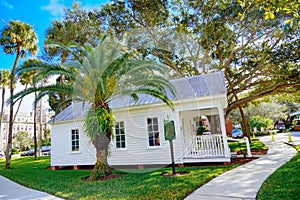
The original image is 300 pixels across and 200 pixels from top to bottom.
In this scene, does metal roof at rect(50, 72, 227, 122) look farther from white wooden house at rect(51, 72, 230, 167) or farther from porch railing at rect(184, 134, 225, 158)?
porch railing at rect(184, 134, 225, 158)

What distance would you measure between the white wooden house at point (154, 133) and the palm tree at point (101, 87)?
1.06 m

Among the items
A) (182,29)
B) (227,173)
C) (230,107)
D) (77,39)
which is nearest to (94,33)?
(77,39)

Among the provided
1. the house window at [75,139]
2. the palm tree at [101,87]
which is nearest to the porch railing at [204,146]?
the palm tree at [101,87]

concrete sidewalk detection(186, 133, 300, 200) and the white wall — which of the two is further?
the white wall

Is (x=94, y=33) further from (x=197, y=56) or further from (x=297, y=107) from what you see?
(x=297, y=107)

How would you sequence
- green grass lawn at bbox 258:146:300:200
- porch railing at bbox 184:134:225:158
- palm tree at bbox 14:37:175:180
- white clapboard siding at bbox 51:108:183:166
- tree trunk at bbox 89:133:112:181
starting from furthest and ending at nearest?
white clapboard siding at bbox 51:108:183:166 → porch railing at bbox 184:134:225:158 → tree trunk at bbox 89:133:112:181 → palm tree at bbox 14:37:175:180 → green grass lawn at bbox 258:146:300:200

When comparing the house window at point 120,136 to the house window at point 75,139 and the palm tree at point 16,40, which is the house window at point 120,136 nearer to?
the house window at point 75,139

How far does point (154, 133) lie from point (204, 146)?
227 centimetres

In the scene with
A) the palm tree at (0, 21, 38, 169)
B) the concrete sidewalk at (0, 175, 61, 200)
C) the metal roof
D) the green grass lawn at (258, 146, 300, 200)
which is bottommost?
the concrete sidewalk at (0, 175, 61, 200)

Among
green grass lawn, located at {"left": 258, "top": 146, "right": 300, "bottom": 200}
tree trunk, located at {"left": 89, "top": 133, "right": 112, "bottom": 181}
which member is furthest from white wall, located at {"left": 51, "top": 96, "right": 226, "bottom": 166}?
green grass lawn, located at {"left": 258, "top": 146, "right": 300, "bottom": 200}

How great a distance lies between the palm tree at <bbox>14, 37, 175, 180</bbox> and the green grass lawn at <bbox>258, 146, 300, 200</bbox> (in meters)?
4.20

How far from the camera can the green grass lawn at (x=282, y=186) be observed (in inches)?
162

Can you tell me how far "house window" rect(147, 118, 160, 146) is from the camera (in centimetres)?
935

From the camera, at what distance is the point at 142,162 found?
934 centimetres
